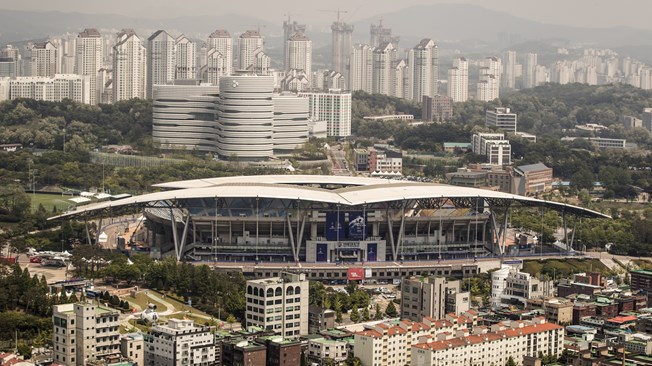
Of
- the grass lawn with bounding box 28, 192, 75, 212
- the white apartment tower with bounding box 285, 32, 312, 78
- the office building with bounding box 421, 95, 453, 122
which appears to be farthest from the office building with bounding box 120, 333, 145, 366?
the white apartment tower with bounding box 285, 32, 312, 78

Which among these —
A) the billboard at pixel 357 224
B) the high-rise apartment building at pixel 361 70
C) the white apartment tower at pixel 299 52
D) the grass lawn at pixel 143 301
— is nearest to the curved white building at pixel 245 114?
the billboard at pixel 357 224

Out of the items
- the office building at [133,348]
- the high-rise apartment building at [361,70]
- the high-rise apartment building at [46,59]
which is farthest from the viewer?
the high-rise apartment building at [361,70]

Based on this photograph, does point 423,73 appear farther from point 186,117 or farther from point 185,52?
point 186,117

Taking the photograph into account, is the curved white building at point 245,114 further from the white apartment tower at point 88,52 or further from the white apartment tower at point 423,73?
the white apartment tower at point 423,73

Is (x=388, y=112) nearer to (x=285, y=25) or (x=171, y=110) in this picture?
(x=171, y=110)

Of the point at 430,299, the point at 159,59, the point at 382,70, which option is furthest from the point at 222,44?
the point at 430,299
